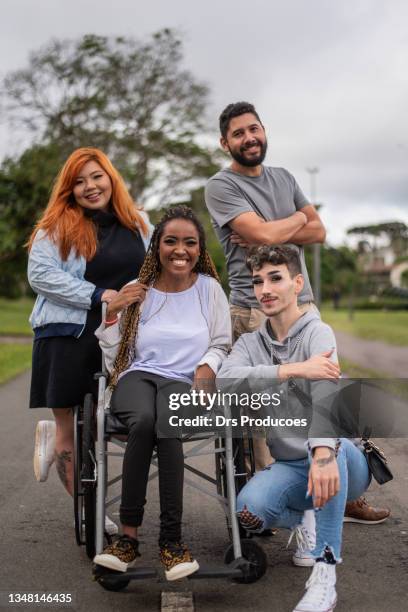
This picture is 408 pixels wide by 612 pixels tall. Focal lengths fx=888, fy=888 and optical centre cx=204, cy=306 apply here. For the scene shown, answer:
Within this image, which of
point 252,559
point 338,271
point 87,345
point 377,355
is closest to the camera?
point 252,559

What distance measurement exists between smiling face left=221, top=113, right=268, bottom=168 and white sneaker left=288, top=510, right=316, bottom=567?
186 cm

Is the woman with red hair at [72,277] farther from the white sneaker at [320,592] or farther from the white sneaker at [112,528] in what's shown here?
the white sneaker at [320,592]

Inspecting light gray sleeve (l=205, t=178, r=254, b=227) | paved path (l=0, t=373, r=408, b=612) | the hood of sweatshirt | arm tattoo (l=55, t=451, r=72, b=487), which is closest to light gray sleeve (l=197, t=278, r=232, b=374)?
the hood of sweatshirt

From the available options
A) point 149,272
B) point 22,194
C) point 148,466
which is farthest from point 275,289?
point 22,194

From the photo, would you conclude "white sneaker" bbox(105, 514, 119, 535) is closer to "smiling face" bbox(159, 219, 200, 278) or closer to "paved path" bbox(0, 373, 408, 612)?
"paved path" bbox(0, 373, 408, 612)

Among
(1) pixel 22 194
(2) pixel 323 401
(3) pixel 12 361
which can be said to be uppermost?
(1) pixel 22 194

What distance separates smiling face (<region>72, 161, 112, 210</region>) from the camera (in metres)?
4.65

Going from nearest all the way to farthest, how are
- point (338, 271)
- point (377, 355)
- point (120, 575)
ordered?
point (120, 575)
point (377, 355)
point (338, 271)

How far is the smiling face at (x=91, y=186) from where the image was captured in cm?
465

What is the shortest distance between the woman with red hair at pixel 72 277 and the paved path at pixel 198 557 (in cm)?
43

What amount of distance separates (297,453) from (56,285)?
1498mm

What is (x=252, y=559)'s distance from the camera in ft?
12.7

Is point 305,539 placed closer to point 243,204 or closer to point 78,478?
point 78,478

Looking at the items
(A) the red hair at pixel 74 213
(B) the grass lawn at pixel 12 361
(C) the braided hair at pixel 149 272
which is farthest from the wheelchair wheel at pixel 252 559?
(B) the grass lawn at pixel 12 361
